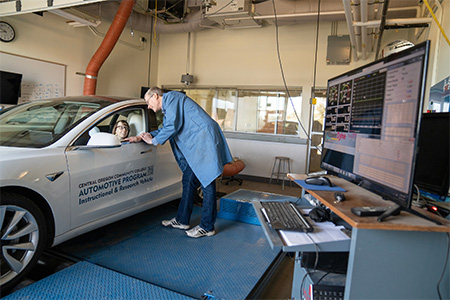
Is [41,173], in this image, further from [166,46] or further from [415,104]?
[166,46]

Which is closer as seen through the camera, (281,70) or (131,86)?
(281,70)

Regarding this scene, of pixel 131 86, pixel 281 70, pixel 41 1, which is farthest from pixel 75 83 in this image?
pixel 281 70

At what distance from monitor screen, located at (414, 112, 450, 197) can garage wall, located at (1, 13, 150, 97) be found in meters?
5.72

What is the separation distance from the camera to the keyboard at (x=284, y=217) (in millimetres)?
1263

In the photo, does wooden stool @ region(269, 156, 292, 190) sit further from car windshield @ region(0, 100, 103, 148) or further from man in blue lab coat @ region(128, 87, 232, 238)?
car windshield @ region(0, 100, 103, 148)

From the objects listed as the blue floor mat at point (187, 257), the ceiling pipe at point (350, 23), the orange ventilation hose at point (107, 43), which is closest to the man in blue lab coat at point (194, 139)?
the blue floor mat at point (187, 257)

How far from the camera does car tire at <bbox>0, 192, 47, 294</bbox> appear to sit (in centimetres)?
173

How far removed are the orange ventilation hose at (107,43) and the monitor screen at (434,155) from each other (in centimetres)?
539

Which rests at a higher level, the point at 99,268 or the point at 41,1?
the point at 41,1

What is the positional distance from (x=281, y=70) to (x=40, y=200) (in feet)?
19.3

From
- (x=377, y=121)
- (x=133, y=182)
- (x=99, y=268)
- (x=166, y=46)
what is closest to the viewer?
(x=377, y=121)

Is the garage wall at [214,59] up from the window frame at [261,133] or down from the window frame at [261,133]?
up

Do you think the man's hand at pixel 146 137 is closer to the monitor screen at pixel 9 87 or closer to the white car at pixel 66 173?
the white car at pixel 66 173

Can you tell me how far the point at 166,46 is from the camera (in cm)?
809
